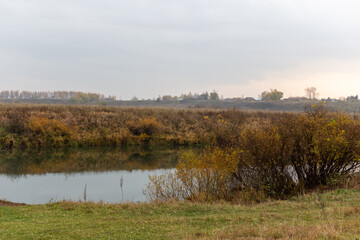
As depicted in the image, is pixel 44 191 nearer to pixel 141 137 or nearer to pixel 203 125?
pixel 141 137

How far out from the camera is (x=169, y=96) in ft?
461

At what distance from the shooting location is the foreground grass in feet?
21.7

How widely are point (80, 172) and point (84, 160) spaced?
4300mm

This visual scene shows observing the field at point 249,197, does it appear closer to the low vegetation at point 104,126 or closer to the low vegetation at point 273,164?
the low vegetation at point 273,164

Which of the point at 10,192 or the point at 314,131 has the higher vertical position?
the point at 314,131

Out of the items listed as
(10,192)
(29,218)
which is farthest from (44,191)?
(29,218)

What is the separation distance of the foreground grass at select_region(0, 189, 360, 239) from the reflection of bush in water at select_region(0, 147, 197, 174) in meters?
13.2

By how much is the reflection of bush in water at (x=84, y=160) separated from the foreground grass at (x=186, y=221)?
13225 millimetres

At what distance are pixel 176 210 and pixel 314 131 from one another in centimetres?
739

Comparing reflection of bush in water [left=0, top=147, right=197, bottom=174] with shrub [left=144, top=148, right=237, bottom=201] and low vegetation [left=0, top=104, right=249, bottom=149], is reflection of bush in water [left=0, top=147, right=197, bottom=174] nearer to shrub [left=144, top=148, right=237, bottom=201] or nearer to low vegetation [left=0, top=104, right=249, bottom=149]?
low vegetation [left=0, top=104, right=249, bottom=149]

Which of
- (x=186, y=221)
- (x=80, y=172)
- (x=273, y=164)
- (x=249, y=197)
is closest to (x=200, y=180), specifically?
(x=249, y=197)

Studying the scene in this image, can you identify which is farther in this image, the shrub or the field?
the shrub

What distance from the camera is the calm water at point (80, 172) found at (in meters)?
16.3

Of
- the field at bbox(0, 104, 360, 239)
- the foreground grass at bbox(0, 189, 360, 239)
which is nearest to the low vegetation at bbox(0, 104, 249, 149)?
the field at bbox(0, 104, 360, 239)
